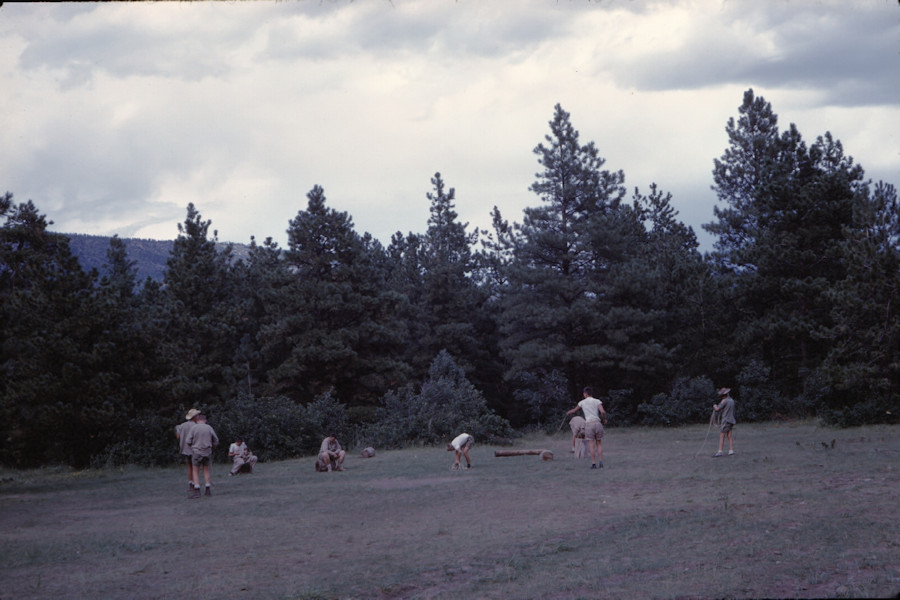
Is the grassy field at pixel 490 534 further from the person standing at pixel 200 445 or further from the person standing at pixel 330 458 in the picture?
the person standing at pixel 330 458

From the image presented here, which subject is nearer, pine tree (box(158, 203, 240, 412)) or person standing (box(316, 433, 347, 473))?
person standing (box(316, 433, 347, 473))

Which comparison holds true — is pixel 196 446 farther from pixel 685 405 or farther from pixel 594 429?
pixel 685 405

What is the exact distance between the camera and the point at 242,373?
41.5 meters

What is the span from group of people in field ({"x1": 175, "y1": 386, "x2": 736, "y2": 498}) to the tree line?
684 centimetres

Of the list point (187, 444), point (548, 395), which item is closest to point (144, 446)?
point (187, 444)

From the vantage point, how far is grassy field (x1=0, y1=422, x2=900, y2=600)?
7.92m

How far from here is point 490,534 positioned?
1110cm

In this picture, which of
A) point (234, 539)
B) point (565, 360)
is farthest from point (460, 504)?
point (565, 360)

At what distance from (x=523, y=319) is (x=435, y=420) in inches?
535

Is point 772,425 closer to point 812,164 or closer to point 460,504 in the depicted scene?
point 812,164

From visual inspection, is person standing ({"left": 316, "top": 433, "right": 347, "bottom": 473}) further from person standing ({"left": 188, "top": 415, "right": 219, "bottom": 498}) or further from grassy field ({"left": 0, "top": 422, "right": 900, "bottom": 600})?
person standing ({"left": 188, "top": 415, "right": 219, "bottom": 498})

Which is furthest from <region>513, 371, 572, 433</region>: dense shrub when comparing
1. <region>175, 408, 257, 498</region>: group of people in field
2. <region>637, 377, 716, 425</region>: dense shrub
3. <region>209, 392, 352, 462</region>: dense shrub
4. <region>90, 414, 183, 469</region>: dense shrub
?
<region>175, 408, 257, 498</region>: group of people in field

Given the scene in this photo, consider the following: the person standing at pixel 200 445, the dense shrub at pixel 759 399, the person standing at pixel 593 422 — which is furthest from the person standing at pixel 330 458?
the dense shrub at pixel 759 399

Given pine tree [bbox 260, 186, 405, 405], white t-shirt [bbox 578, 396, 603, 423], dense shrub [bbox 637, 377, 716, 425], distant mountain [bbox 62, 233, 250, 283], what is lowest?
dense shrub [bbox 637, 377, 716, 425]
